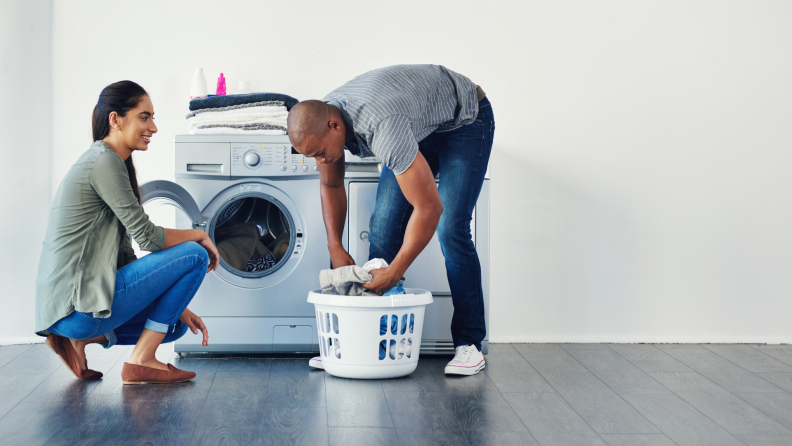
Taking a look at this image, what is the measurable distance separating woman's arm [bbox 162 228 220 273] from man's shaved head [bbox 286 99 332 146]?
442mm

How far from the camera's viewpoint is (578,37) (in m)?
2.54

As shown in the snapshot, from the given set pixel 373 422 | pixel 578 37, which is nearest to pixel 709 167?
pixel 578 37

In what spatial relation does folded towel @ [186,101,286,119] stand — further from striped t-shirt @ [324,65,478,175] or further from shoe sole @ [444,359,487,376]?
shoe sole @ [444,359,487,376]

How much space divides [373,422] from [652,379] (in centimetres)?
96

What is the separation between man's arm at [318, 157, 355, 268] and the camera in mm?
1835

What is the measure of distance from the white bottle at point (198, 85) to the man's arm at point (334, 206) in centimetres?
83

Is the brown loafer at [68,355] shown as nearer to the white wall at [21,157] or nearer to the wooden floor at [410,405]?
the wooden floor at [410,405]

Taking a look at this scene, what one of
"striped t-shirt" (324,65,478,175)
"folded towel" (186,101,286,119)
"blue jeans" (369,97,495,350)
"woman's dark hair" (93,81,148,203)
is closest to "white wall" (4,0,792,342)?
"folded towel" (186,101,286,119)

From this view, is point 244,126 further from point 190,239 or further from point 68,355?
point 68,355

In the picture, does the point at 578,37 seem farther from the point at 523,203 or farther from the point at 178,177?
the point at 178,177

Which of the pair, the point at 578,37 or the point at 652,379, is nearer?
the point at 652,379

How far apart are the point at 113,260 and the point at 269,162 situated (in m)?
0.69

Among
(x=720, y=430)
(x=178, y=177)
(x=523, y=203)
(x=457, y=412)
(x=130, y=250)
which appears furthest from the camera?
(x=523, y=203)

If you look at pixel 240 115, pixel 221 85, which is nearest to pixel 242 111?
pixel 240 115
